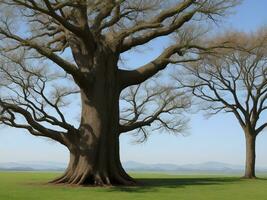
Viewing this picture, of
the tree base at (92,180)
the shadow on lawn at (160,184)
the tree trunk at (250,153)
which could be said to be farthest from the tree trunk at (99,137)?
the tree trunk at (250,153)

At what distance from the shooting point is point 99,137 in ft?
73.3

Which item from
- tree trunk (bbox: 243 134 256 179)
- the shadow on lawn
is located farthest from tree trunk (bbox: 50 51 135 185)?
tree trunk (bbox: 243 134 256 179)

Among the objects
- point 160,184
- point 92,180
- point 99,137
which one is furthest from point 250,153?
point 92,180

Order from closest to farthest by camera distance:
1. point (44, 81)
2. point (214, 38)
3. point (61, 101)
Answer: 1. point (44, 81)
2. point (61, 101)
3. point (214, 38)

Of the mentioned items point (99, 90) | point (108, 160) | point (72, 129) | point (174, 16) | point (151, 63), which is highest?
point (174, 16)

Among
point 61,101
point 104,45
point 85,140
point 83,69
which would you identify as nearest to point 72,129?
point 85,140

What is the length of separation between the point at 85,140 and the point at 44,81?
18.3 feet

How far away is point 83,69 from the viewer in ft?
76.7

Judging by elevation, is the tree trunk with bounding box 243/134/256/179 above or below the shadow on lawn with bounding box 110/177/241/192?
above

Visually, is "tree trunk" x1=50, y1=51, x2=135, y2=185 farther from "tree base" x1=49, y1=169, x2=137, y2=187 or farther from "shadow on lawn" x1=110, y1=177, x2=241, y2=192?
"shadow on lawn" x1=110, y1=177, x2=241, y2=192

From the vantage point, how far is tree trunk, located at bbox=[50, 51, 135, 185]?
21891 millimetres

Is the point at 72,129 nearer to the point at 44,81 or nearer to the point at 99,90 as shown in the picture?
the point at 99,90

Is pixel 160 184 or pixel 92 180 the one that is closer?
pixel 92 180

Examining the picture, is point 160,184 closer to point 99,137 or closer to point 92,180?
point 92,180
